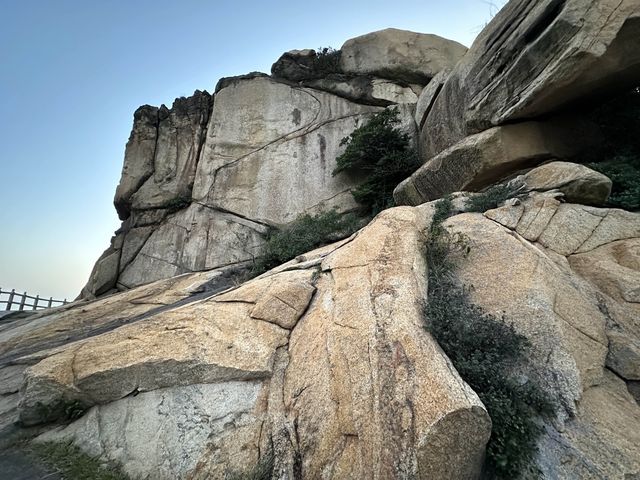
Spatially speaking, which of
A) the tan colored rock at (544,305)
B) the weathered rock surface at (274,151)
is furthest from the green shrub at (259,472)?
the weathered rock surface at (274,151)

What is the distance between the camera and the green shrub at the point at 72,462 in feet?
15.5

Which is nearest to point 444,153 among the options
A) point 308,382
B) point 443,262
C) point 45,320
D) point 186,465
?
point 443,262

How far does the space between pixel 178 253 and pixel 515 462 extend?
14735mm

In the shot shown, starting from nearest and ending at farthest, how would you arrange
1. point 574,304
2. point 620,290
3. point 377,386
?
1. point 377,386
2. point 574,304
3. point 620,290

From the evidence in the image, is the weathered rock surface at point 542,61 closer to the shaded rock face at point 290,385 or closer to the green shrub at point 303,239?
the green shrub at point 303,239

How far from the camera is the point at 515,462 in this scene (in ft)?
13.0

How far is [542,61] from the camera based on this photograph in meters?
8.20

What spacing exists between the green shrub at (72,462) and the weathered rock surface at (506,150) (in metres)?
9.74

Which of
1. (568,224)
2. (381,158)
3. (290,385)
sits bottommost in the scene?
(290,385)

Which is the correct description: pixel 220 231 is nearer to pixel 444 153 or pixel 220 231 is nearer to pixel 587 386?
pixel 444 153

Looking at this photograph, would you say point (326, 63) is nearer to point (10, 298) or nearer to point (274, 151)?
point (274, 151)

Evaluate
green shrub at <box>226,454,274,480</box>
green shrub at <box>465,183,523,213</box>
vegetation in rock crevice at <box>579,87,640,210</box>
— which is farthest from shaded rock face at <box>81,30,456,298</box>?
green shrub at <box>226,454,274,480</box>

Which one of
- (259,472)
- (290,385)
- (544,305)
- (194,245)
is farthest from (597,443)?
(194,245)

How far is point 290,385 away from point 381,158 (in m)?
10.3
